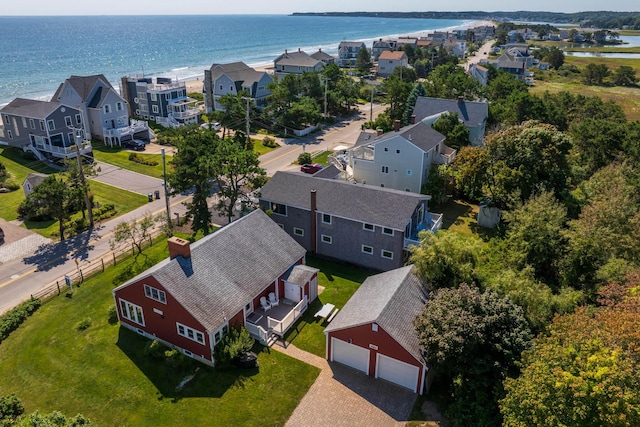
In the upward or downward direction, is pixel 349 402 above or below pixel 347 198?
below

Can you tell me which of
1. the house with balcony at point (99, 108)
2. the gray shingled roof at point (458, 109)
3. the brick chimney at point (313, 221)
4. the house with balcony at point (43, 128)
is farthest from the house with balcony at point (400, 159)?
the house with balcony at point (43, 128)

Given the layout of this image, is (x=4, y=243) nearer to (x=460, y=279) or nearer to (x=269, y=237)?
(x=269, y=237)

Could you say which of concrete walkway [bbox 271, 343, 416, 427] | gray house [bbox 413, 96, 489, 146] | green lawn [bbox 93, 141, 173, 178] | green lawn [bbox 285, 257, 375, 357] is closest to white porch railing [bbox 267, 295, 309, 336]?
green lawn [bbox 285, 257, 375, 357]

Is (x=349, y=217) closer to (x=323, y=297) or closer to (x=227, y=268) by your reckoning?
(x=323, y=297)

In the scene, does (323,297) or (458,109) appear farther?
(458,109)

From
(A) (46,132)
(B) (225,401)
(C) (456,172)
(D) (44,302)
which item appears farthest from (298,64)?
(B) (225,401)

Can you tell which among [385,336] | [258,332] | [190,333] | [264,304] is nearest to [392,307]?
[385,336]

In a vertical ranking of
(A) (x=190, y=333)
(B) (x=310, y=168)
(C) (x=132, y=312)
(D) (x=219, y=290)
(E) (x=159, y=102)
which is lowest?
(C) (x=132, y=312)

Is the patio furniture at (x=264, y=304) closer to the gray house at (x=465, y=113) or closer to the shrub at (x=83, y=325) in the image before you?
the shrub at (x=83, y=325)

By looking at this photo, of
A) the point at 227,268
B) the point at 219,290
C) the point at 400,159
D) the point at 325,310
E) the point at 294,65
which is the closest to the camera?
the point at 219,290
